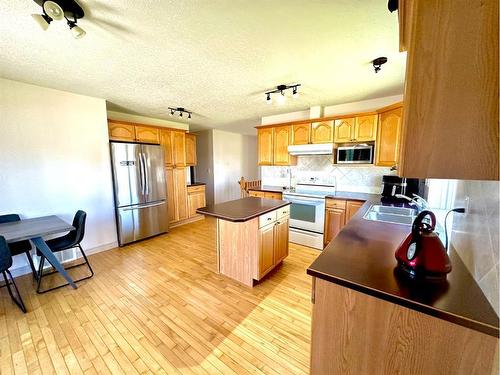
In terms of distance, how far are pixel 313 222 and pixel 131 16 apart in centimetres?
329

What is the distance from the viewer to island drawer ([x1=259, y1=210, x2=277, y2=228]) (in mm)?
2272

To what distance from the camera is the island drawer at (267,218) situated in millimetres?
2272

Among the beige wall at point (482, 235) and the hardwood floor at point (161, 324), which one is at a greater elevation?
the beige wall at point (482, 235)

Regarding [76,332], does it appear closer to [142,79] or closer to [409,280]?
[409,280]

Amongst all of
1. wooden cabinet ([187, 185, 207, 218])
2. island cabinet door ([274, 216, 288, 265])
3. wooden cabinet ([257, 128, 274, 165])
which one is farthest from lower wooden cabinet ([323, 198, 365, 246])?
wooden cabinet ([187, 185, 207, 218])

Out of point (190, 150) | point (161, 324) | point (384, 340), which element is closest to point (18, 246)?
point (161, 324)

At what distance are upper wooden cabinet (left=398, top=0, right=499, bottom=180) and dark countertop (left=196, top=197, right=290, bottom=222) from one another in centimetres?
154

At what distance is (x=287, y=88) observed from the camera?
108 inches

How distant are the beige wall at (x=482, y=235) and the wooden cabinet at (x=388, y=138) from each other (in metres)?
1.99

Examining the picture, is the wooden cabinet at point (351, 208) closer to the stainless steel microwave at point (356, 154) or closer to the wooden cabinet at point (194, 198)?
the stainless steel microwave at point (356, 154)

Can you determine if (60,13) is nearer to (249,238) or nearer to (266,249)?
(249,238)

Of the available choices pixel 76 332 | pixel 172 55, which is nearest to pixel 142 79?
pixel 172 55

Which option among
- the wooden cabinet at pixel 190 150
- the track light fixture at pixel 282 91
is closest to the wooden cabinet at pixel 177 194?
the wooden cabinet at pixel 190 150

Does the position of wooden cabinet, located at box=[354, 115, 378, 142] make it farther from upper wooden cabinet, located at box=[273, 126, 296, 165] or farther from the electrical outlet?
the electrical outlet
